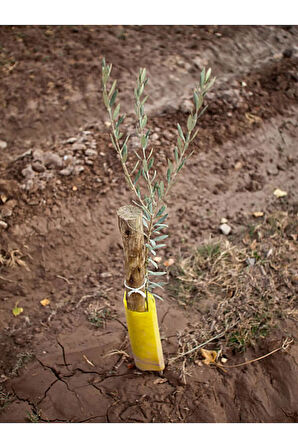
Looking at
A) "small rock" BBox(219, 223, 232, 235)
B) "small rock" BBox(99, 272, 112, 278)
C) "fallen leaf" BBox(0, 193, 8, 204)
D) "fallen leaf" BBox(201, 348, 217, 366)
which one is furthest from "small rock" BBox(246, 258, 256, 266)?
"fallen leaf" BBox(0, 193, 8, 204)

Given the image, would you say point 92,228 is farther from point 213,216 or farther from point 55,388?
point 55,388

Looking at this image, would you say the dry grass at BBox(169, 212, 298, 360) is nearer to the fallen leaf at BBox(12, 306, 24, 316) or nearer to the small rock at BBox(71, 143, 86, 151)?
the fallen leaf at BBox(12, 306, 24, 316)

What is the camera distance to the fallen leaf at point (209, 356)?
2.38 metres

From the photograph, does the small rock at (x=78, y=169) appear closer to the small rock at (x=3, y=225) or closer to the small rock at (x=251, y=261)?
the small rock at (x=3, y=225)

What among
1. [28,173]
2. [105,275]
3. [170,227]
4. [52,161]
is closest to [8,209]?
[28,173]

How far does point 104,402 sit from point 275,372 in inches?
38.5

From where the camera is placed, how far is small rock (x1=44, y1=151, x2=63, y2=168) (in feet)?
11.4

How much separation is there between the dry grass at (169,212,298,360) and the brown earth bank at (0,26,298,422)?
11mm

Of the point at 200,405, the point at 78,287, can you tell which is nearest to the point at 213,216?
the point at 78,287

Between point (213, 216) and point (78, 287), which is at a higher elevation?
point (213, 216)

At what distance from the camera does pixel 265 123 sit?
4137 millimetres

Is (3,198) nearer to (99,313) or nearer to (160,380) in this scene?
(99,313)

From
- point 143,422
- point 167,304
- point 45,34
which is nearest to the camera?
point 143,422

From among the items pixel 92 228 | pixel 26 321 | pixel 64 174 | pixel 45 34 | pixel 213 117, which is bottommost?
pixel 26 321
